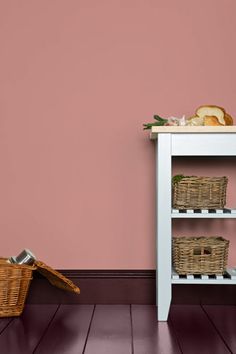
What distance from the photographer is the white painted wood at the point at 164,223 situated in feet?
7.86

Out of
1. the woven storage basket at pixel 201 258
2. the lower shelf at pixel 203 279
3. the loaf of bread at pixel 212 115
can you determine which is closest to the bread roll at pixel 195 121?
the loaf of bread at pixel 212 115

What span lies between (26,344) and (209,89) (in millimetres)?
1458

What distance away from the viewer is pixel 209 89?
2.75 meters

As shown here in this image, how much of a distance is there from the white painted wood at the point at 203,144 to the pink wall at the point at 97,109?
35cm

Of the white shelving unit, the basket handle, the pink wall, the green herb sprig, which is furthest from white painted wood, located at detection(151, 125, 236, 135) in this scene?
the basket handle

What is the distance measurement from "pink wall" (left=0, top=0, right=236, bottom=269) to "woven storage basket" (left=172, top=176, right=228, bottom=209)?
33cm

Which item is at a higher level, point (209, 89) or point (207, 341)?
point (209, 89)

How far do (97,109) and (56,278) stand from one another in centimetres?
83

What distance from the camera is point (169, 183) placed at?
240cm

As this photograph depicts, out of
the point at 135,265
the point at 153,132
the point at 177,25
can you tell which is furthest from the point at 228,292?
the point at 177,25

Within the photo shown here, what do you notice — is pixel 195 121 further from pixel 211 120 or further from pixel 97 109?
pixel 97 109

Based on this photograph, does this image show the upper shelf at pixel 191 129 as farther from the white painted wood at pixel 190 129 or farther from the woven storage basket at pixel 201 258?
the woven storage basket at pixel 201 258

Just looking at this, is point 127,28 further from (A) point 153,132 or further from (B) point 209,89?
(A) point 153,132

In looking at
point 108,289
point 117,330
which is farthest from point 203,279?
point 108,289
